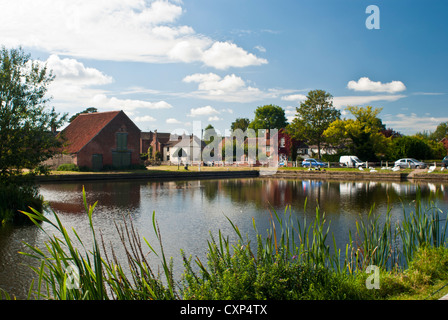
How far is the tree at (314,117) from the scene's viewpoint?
5931 centimetres

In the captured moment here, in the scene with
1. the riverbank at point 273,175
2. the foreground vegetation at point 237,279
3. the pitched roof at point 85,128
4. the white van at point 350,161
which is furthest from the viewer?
the white van at point 350,161

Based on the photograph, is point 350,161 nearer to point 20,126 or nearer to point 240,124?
point 20,126

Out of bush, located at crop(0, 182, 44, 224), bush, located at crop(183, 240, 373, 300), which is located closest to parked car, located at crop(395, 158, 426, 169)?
bush, located at crop(0, 182, 44, 224)

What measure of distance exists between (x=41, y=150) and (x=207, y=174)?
2960 cm

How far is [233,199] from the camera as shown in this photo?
24594 millimetres

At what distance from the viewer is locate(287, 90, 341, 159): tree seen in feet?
195

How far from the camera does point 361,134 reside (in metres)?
54.9

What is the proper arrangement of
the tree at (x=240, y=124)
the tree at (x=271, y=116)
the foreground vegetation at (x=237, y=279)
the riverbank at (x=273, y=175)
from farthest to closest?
1. the tree at (x=240, y=124)
2. the tree at (x=271, y=116)
3. the riverbank at (x=273, y=175)
4. the foreground vegetation at (x=237, y=279)

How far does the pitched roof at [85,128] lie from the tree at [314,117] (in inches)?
1121

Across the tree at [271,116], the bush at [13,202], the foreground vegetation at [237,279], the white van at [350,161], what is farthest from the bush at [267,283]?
the tree at [271,116]

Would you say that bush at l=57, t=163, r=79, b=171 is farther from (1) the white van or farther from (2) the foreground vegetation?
(2) the foreground vegetation

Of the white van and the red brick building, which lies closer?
the red brick building

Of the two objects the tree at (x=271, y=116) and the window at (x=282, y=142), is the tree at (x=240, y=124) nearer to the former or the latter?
the tree at (x=271, y=116)

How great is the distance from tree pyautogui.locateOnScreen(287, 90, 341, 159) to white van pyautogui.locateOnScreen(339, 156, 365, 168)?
19.3 feet
